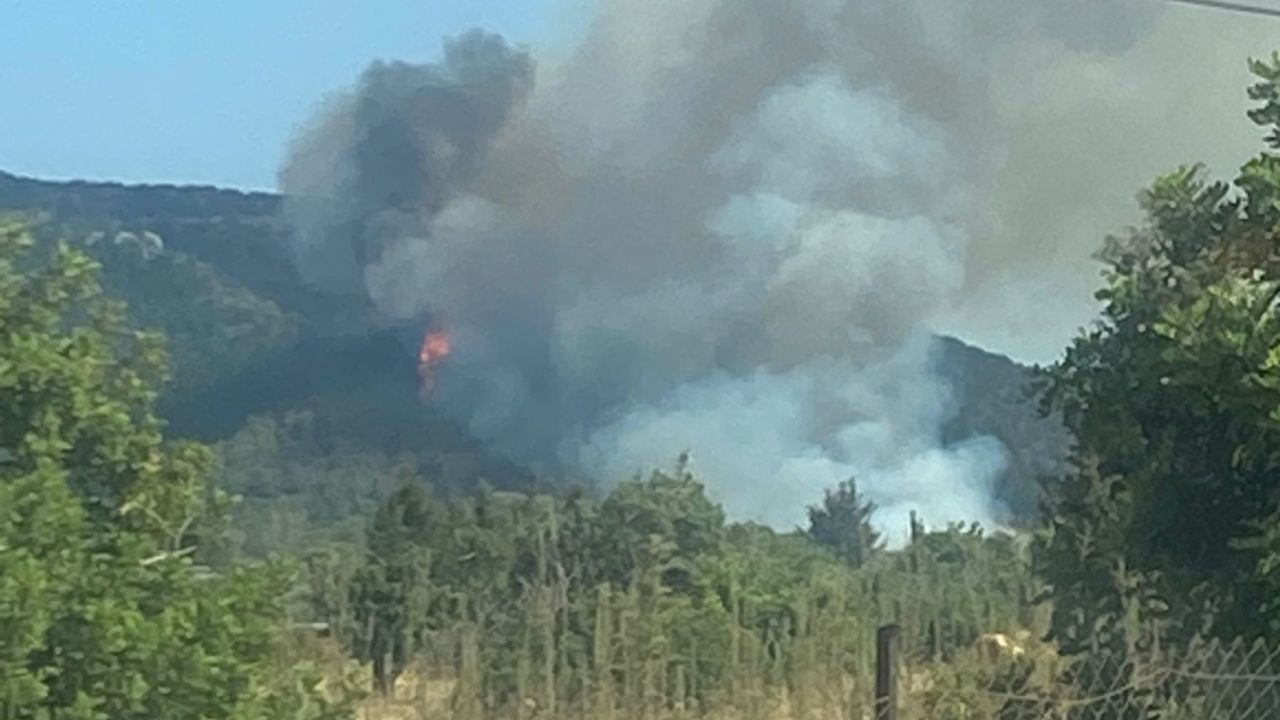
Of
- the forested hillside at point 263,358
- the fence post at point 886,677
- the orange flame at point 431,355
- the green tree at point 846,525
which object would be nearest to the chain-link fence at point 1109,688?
the fence post at point 886,677

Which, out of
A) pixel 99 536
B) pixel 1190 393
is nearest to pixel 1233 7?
pixel 1190 393

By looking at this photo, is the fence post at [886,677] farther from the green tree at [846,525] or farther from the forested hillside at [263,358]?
the forested hillside at [263,358]

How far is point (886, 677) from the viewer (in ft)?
23.1

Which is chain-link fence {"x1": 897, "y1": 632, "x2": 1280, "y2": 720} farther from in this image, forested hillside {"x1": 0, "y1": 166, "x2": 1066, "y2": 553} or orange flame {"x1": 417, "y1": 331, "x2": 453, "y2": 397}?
orange flame {"x1": 417, "y1": 331, "x2": 453, "y2": 397}

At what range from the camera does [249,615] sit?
20.3 ft

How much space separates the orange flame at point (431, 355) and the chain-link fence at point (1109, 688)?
7.18ft

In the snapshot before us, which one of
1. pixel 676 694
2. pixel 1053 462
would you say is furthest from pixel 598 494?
pixel 1053 462

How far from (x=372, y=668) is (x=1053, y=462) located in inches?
133

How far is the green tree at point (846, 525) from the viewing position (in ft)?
28.2

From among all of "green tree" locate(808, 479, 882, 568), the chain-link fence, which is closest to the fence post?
the chain-link fence

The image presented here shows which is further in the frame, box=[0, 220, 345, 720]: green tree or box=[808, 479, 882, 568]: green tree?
box=[808, 479, 882, 568]: green tree

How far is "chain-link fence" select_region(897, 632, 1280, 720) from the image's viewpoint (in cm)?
779

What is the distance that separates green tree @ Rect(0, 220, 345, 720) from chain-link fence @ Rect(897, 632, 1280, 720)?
2457 millimetres

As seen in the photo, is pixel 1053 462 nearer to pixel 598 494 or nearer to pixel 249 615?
pixel 598 494
